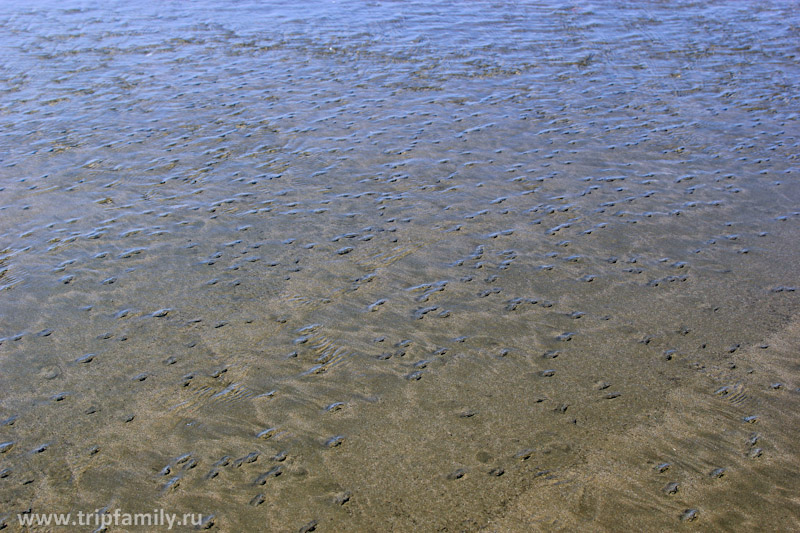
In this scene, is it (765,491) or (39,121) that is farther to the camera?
(39,121)

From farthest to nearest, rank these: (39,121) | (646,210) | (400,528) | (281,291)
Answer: (39,121), (646,210), (281,291), (400,528)

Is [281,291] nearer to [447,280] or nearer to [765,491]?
[447,280]

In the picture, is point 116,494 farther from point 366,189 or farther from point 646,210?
point 646,210

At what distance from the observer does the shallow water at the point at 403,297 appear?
6074 millimetres

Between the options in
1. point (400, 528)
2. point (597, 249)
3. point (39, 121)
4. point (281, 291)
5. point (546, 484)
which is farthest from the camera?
point (39, 121)

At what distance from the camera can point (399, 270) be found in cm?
933

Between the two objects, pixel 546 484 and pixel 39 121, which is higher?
pixel 39 121

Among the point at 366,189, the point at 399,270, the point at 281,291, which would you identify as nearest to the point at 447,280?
the point at 399,270

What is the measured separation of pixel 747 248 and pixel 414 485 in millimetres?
6867

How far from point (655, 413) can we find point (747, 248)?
4.42m

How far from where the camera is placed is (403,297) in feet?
28.6

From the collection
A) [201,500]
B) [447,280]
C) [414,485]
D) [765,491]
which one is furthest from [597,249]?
[201,500]

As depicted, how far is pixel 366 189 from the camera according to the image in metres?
11.6

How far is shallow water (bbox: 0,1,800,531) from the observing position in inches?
239
